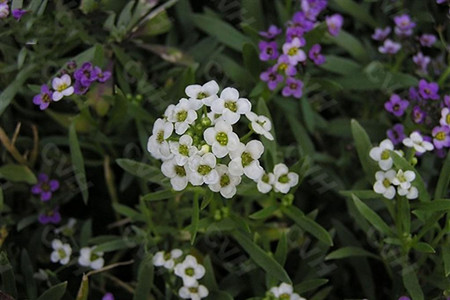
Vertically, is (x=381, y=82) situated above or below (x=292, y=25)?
below

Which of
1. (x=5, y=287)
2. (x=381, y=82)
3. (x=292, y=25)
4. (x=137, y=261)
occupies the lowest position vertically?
(x=137, y=261)

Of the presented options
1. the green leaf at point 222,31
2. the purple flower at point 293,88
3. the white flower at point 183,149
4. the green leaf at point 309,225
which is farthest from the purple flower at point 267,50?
the white flower at point 183,149

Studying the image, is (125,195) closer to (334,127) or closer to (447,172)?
(334,127)

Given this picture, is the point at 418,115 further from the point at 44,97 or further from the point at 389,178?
the point at 44,97

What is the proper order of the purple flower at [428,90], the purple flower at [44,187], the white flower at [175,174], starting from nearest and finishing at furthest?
the white flower at [175,174] < the purple flower at [428,90] < the purple flower at [44,187]

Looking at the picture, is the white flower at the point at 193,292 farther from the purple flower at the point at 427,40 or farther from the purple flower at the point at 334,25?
the purple flower at the point at 427,40

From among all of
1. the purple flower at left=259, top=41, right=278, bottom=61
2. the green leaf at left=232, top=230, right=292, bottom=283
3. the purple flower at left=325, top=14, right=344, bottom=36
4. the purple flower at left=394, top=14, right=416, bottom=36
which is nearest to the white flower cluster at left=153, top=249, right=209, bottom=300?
the green leaf at left=232, top=230, right=292, bottom=283

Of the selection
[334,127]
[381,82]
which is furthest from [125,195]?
[381,82]
